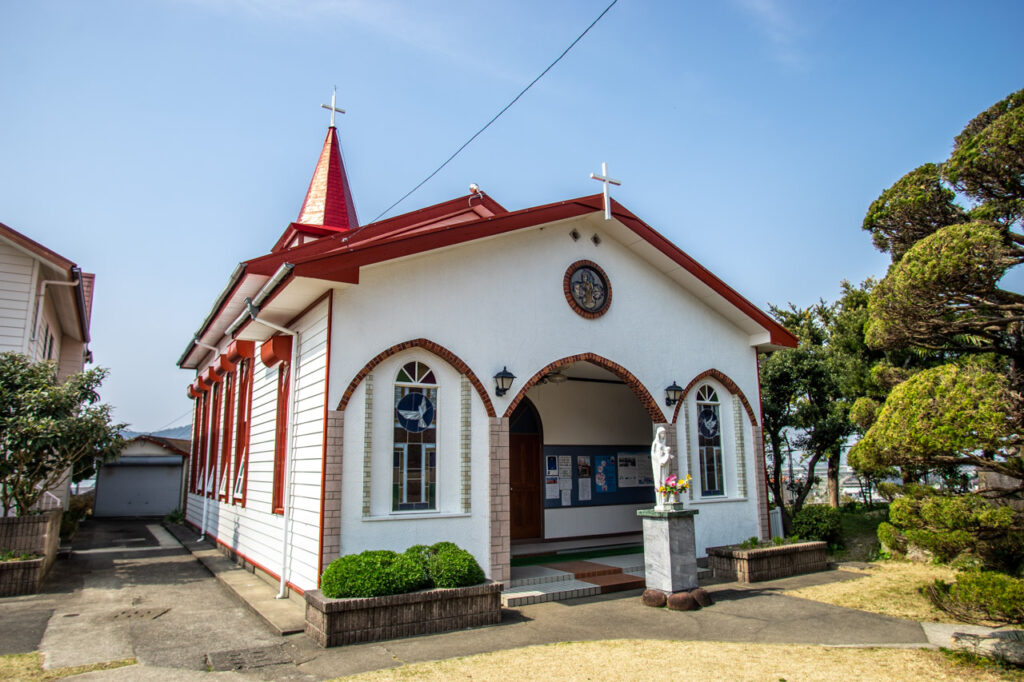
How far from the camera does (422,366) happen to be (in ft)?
31.4

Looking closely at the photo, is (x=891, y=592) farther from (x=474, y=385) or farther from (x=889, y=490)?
(x=474, y=385)

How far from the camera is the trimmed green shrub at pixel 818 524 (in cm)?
1270

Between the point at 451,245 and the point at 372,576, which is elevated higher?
the point at 451,245

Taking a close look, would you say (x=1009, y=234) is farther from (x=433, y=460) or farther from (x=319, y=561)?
(x=319, y=561)

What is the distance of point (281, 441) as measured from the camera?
10.6 m

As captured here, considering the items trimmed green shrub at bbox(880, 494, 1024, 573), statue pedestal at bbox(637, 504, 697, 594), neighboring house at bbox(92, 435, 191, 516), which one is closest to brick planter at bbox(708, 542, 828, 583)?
statue pedestal at bbox(637, 504, 697, 594)

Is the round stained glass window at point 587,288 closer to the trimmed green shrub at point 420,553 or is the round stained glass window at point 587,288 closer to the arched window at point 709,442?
the arched window at point 709,442

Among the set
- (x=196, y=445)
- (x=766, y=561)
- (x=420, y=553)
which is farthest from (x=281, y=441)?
Answer: (x=196, y=445)

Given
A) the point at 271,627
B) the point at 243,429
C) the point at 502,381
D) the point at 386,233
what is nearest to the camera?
the point at 271,627

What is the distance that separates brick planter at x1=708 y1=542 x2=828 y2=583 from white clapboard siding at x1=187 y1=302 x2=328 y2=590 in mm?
6654

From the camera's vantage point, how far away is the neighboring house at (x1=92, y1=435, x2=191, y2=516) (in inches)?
1005

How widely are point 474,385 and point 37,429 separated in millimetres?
6749

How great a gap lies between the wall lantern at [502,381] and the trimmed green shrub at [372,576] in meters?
2.84

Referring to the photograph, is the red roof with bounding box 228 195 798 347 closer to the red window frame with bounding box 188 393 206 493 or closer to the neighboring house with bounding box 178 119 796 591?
the neighboring house with bounding box 178 119 796 591
